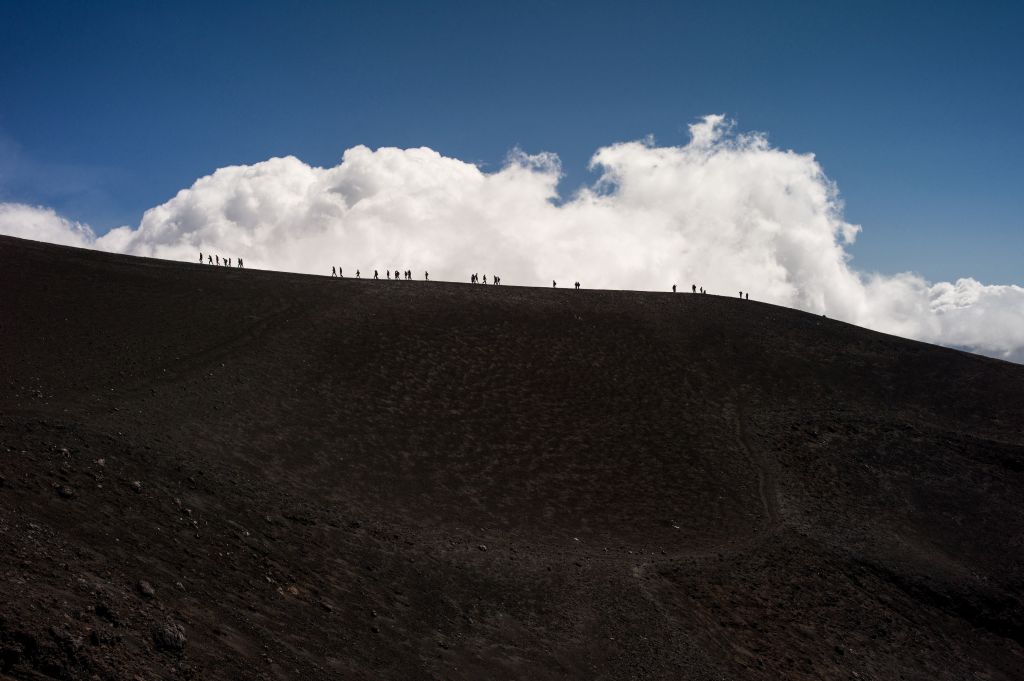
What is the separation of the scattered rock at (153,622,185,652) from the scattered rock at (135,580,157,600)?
3.99ft

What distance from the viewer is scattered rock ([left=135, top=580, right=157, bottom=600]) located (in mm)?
13750

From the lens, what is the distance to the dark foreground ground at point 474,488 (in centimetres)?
1597

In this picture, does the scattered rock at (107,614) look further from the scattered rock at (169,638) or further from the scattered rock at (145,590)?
the scattered rock at (145,590)

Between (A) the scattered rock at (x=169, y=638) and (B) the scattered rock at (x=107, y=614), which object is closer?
(B) the scattered rock at (x=107, y=614)

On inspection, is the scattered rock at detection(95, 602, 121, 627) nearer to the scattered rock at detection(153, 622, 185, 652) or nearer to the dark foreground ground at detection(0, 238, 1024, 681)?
the dark foreground ground at detection(0, 238, 1024, 681)

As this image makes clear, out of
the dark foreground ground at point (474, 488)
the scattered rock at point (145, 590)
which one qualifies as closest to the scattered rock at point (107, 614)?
the dark foreground ground at point (474, 488)

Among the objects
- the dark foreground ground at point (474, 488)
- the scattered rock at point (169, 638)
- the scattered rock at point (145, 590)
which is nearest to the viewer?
the scattered rock at point (169, 638)

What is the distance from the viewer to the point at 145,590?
13.8 metres

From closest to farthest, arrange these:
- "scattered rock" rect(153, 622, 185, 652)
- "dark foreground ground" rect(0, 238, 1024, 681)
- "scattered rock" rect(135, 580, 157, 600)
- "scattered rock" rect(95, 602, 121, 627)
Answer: "scattered rock" rect(95, 602, 121, 627) → "scattered rock" rect(153, 622, 185, 652) → "scattered rock" rect(135, 580, 157, 600) → "dark foreground ground" rect(0, 238, 1024, 681)

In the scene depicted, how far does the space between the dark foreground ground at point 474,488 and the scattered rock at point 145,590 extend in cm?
4

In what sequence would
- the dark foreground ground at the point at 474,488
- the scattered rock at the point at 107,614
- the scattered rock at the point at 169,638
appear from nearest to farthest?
the scattered rock at the point at 107,614 → the scattered rock at the point at 169,638 → the dark foreground ground at the point at 474,488

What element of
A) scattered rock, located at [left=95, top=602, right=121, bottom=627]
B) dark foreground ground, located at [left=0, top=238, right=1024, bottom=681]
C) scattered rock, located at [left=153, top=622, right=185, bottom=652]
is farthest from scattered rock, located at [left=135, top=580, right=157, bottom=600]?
scattered rock, located at [left=95, top=602, right=121, bottom=627]

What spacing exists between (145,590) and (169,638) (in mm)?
1736

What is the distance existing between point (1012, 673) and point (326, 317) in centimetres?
3874
